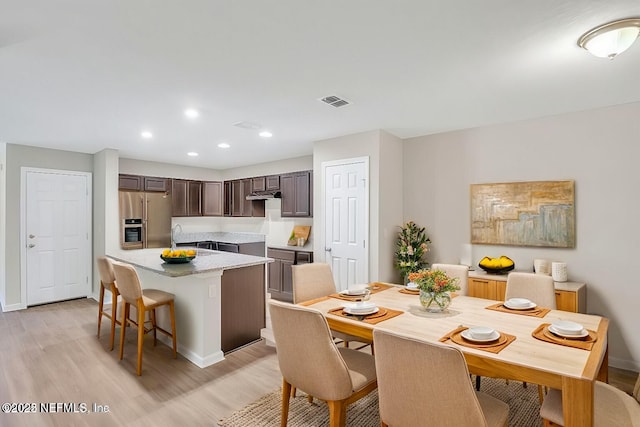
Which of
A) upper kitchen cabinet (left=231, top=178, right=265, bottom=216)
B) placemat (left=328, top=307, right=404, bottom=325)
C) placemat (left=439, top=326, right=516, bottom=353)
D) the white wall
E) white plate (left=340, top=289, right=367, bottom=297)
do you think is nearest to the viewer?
placemat (left=439, top=326, right=516, bottom=353)

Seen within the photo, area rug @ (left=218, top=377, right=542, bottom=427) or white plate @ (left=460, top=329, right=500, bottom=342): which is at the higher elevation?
white plate @ (left=460, top=329, right=500, bottom=342)

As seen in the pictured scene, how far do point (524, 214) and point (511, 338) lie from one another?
241 cm

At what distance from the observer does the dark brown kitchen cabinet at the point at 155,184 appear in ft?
20.4

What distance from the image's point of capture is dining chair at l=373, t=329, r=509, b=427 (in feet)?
4.47

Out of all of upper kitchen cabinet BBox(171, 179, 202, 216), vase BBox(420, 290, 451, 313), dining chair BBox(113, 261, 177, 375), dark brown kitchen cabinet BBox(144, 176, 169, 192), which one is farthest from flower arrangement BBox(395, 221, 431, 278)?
dark brown kitchen cabinet BBox(144, 176, 169, 192)

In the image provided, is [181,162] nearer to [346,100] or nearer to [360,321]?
[346,100]

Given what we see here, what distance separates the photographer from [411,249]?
4.28 meters

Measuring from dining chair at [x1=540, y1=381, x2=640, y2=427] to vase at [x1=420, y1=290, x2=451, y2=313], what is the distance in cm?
72

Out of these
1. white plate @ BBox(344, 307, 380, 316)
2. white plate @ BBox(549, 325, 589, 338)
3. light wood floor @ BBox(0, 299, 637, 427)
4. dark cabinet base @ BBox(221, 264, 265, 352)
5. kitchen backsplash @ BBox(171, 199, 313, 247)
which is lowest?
light wood floor @ BBox(0, 299, 637, 427)

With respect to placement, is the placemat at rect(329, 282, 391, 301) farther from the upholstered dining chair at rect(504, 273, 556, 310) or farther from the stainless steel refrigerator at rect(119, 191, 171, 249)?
the stainless steel refrigerator at rect(119, 191, 171, 249)

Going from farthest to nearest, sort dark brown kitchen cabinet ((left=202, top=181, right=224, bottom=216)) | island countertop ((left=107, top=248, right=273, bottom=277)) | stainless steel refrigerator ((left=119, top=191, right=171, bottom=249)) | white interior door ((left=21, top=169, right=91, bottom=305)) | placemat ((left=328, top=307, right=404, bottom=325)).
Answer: dark brown kitchen cabinet ((left=202, top=181, right=224, bottom=216)) → stainless steel refrigerator ((left=119, top=191, right=171, bottom=249)) → white interior door ((left=21, top=169, right=91, bottom=305)) → island countertop ((left=107, top=248, right=273, bottom=277)) → placemat ((left=328, top=307, right=404, bottom=325))

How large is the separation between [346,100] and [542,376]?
252 cm

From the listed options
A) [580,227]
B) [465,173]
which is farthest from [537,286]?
[465,173]

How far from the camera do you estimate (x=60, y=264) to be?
5.46 meters
